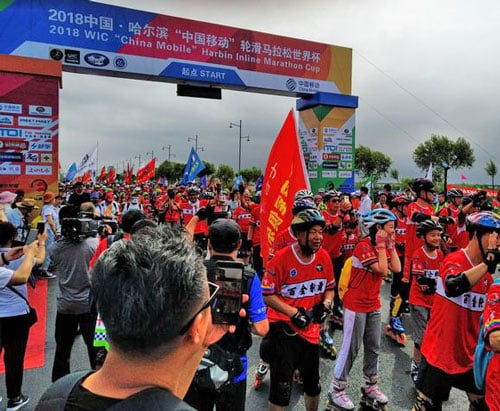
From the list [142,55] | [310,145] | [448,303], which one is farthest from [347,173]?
[448,303]

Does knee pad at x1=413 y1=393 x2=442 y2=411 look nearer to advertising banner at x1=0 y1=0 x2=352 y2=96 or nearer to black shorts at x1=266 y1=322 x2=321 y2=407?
black shorts at x1=266 y1=322 x2=321 y2=407

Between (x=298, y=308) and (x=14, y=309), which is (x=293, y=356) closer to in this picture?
(x=298, y=308)

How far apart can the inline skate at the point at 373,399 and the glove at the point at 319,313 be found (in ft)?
3.37

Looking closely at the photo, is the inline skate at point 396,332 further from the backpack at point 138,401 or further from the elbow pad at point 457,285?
the backpack at point 138,401

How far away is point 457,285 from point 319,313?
108 centimetres

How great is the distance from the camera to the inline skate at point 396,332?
517cm

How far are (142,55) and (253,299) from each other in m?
13.3

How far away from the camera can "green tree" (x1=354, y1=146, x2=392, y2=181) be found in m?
55.6

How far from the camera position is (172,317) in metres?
0.97

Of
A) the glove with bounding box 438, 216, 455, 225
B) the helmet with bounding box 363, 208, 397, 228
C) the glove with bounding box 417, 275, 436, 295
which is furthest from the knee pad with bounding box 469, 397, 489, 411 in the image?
the glove with bounding box 438, 216, 455, 225

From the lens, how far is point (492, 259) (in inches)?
103

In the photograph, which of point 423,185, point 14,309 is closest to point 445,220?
point 423,185

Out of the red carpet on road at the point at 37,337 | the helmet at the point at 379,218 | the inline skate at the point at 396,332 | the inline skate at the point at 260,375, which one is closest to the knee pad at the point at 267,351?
the inline skate at the point at 260,375

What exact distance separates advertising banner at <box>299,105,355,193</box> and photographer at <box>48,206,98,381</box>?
14207 mm
